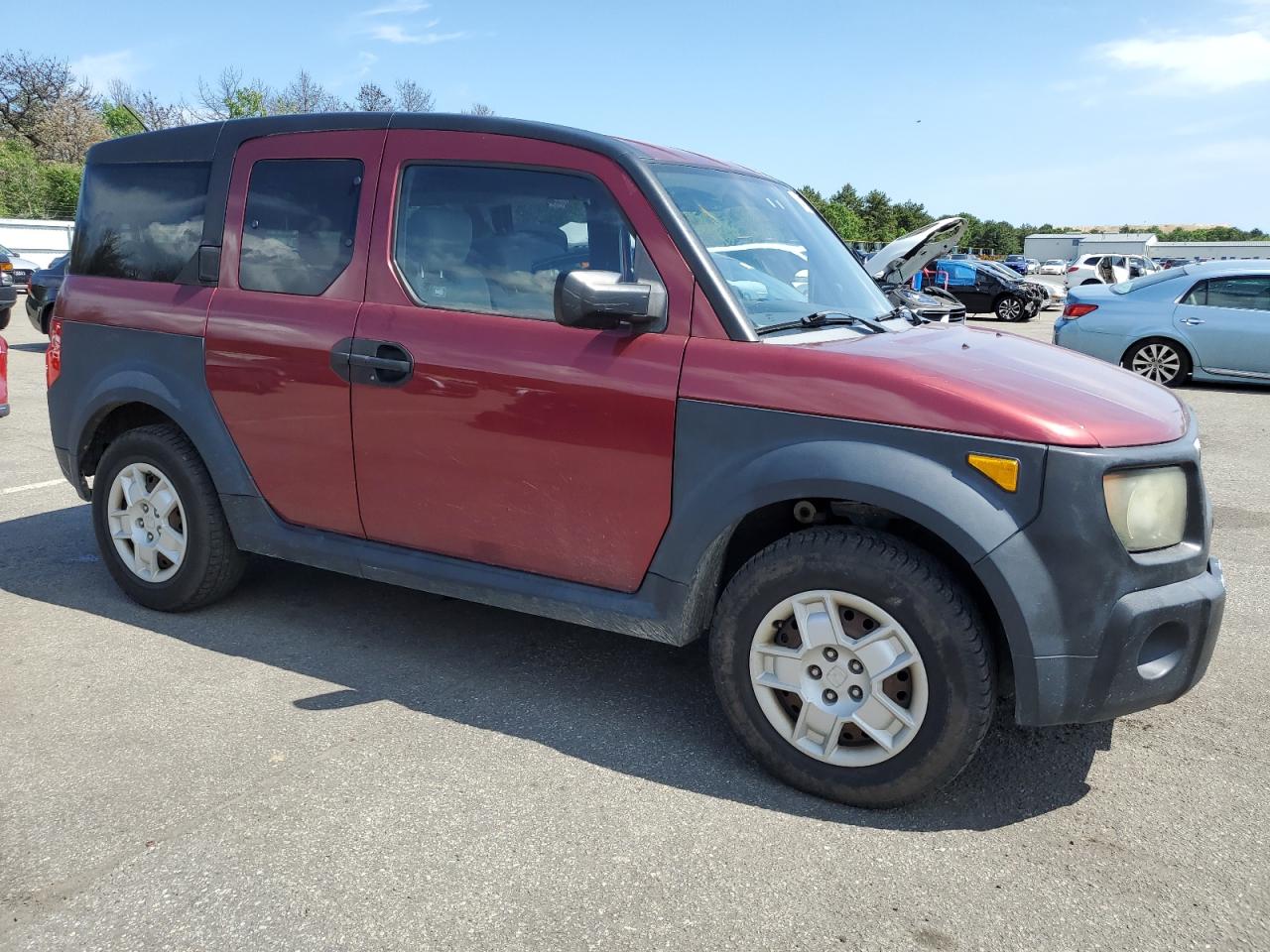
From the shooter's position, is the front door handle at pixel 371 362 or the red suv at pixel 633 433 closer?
the red suv at pixel 633 433

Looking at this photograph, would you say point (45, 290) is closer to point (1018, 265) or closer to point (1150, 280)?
point (1150, 280)

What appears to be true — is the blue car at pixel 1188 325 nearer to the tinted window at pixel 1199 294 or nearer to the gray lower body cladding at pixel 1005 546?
the tinted window at pixel 1199 294

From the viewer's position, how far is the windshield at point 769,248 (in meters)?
3.44

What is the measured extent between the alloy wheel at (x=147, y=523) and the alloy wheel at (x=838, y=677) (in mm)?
2613

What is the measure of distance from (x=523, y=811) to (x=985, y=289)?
25557 mm

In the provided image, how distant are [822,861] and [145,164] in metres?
3.86

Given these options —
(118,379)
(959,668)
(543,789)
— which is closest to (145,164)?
(118,379)

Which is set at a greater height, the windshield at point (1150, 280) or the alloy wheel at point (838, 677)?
the windshield at point (1150, 280)

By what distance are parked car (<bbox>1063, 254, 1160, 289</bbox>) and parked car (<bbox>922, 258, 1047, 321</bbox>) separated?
10.9 feet

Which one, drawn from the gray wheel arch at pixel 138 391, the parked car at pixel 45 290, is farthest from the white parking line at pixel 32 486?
the parked car at pixel 45 290

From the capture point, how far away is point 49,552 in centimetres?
543

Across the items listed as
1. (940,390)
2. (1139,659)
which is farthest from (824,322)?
(1139,659)

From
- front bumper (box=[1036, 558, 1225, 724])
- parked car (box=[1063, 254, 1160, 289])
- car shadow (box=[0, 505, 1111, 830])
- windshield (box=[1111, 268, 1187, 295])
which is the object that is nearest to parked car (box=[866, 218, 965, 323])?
windshield (box=[1111, 268, 1187, 295])

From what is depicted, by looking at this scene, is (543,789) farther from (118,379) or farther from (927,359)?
(118,379)
